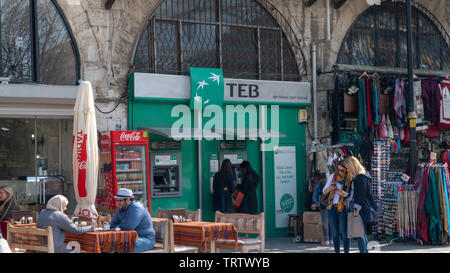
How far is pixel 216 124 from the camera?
13.9 meters

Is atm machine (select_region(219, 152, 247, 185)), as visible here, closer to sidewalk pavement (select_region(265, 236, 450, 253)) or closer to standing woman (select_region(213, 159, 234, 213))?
standing woman (select_region(213, 159, 234, 213))

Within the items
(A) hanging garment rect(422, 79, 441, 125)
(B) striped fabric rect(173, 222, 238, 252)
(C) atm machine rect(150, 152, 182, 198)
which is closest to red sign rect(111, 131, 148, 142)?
(C) atm machine rect(150, 152, 182, 198)

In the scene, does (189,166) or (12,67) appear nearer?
(12,67)

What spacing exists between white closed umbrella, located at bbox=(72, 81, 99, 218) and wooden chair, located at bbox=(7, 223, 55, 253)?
2.04 metres

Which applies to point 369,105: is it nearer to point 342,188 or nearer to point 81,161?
point 342,188

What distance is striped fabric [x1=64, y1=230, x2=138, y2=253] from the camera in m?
7.67

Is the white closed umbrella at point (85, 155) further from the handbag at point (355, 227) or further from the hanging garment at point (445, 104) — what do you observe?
the hanging garment at point (445, 104)

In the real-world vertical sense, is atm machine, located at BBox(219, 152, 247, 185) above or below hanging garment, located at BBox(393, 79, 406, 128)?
below

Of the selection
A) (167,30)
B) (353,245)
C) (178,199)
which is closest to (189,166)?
(178,199)

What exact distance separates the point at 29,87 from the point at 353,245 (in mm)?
6776

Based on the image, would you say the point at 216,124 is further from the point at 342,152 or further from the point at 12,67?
the point at 12,67

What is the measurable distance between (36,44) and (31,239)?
5218 mm

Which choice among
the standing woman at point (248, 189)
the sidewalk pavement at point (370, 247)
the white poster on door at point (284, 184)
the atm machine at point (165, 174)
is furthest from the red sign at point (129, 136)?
the white poster on door at point (284, 184)

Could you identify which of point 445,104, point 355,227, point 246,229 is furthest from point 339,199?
point 445,104
